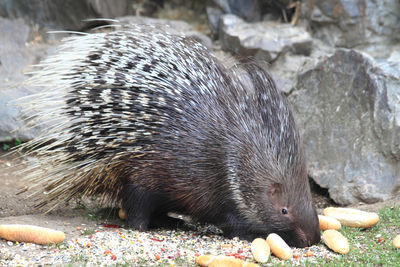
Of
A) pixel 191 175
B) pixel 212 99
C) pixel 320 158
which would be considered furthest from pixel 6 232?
pixel 320 158

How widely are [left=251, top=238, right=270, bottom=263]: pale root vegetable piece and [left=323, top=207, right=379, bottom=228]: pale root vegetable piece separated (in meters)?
0.90

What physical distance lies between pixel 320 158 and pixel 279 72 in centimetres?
158

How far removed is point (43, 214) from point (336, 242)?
2.22 meters

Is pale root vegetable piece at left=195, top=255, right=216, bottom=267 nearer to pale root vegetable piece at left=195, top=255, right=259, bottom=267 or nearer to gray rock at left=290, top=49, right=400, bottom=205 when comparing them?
pale root vegetable piece at left=195, top=255, right=259, bottom=267

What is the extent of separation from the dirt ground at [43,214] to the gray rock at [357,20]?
7.66 feet

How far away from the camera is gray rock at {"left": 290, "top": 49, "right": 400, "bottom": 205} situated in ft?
16.5

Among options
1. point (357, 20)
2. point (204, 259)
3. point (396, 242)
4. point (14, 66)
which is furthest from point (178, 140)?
point (357, 20)

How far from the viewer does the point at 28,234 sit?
327cm

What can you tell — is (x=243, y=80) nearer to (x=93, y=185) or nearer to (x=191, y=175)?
(x=191, y=175)

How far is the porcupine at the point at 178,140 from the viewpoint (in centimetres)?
372

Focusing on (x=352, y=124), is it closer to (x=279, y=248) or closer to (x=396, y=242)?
(x=396, y=242)

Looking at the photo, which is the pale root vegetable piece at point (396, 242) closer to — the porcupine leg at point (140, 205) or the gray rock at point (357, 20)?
the porcupine leg at point (140, 205)

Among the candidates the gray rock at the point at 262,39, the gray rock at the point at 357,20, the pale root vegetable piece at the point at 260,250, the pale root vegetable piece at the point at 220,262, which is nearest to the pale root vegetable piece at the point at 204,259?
the pale root vegetable piece at the point at 220,262

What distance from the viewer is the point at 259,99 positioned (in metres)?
3.91
